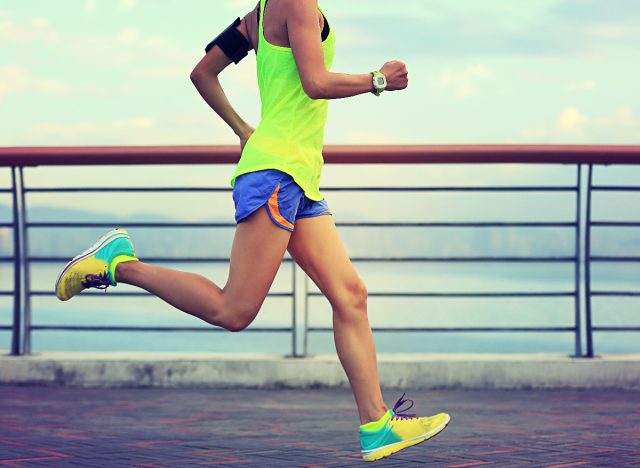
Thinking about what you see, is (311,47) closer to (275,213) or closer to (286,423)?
(275,213)

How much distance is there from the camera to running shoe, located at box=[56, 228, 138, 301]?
409cm

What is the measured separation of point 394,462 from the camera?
4.11 m

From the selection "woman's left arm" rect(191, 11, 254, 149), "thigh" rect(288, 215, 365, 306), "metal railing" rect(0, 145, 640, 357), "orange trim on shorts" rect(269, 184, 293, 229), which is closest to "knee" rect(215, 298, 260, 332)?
"thigh" rect(288, 215, 365, 306)

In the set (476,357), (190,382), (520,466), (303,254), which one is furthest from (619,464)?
(190,382)

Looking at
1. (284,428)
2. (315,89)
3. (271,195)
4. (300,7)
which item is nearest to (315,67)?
(315,89)

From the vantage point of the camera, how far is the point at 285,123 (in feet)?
12.1

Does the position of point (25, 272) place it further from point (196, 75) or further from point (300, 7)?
point (300, 7)

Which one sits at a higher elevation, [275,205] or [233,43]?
[233,43]

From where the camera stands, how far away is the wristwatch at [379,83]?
356 centimetres

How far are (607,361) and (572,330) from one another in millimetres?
263

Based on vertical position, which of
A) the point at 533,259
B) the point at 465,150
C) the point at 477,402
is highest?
the point at 465,150

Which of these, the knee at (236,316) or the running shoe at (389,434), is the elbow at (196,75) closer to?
the knee at (236,316)

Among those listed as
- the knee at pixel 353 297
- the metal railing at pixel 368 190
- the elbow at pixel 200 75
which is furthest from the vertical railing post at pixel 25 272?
the knee at pixel 353 297

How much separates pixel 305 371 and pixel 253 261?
8.70 ft
